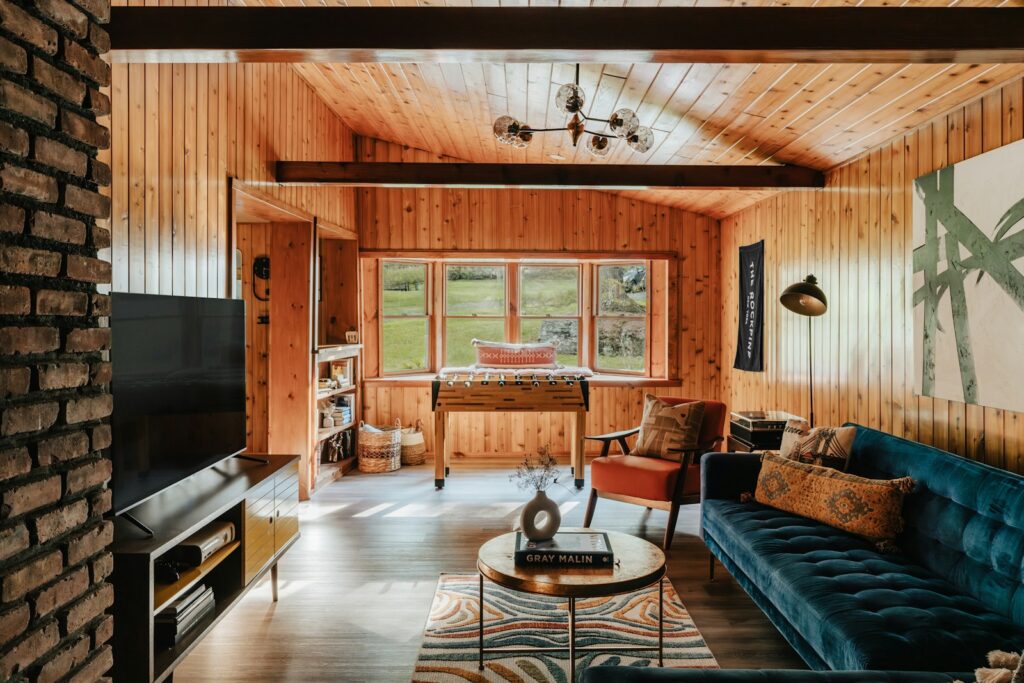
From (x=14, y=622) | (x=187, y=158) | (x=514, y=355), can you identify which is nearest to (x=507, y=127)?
(x=187, y=158)

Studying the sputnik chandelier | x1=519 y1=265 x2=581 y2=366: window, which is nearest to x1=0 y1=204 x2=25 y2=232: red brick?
the sputnik chandelier

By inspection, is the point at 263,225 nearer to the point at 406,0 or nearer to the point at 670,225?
the point at 406,0

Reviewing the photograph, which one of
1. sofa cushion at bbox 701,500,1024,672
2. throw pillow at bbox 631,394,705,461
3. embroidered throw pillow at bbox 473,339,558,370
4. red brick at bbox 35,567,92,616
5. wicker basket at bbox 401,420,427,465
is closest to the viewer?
red brick at bbox 35,567,92,616

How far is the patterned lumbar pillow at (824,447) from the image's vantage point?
3.25 m

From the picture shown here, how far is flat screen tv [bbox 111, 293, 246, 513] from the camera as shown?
7.70 feet

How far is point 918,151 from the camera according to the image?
3.33 meters

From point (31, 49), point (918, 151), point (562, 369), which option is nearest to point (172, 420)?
point (31, 49)

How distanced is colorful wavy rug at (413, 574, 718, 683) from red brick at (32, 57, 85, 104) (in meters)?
2.25

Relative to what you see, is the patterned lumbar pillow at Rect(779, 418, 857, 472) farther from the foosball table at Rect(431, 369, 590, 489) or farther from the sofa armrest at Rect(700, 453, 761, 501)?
the foosball table at Rect(431, 369, 590, 489)

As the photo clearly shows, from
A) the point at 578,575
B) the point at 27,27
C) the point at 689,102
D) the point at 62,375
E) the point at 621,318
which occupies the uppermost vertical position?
the point at 689,102

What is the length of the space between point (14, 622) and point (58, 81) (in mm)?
1114

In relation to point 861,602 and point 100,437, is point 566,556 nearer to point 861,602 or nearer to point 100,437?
point 861,602

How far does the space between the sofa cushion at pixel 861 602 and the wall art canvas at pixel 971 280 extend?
904mm

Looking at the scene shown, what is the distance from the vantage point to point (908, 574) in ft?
8.08
